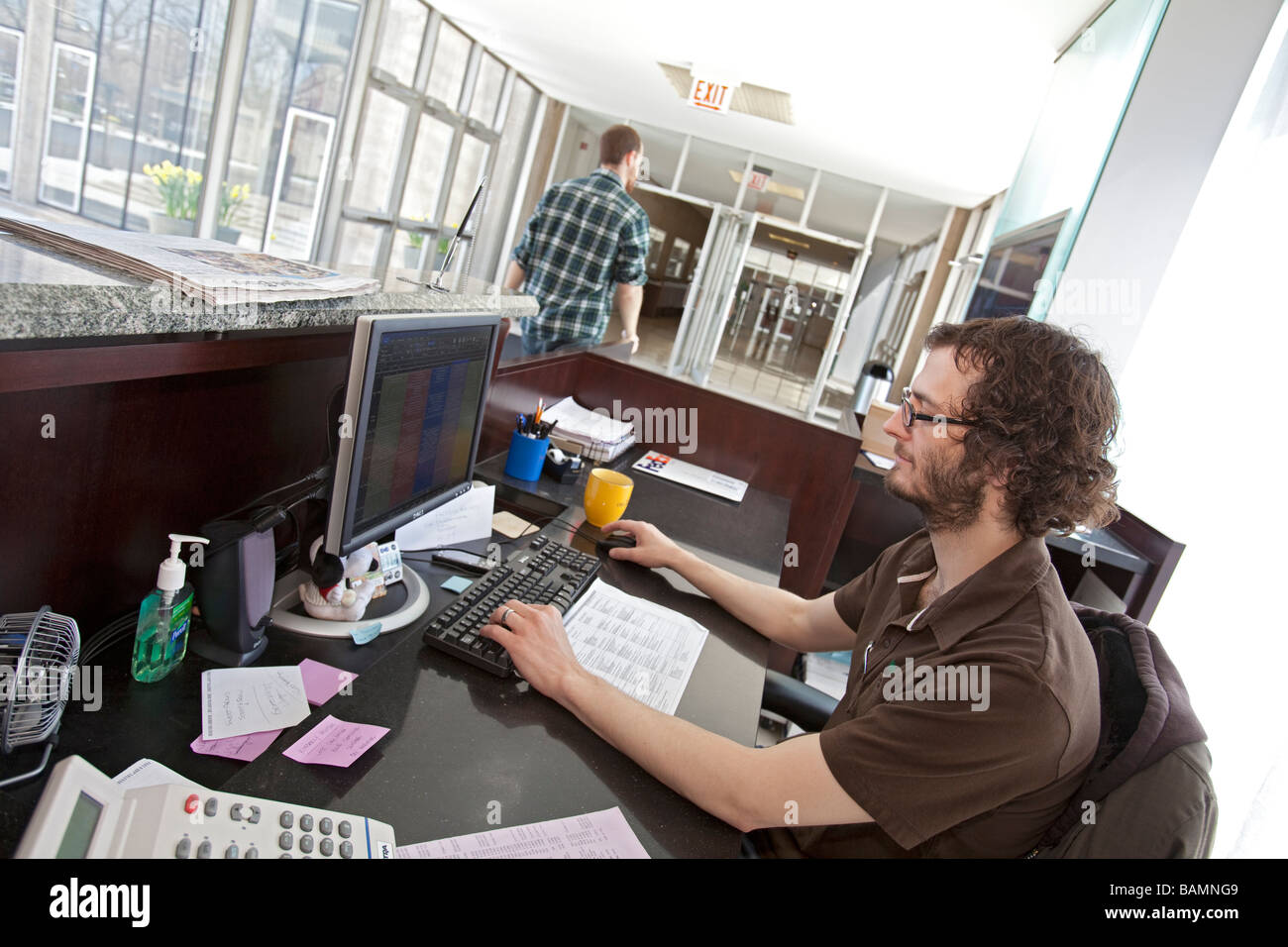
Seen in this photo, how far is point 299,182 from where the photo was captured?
585 cm

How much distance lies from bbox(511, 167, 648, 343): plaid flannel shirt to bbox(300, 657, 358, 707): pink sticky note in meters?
2.19

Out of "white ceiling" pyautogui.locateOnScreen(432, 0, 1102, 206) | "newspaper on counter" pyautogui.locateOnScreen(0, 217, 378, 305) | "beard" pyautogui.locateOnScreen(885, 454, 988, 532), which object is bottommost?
"beard" pyautogui.locateOnScreen(885, 454, 988, 532)

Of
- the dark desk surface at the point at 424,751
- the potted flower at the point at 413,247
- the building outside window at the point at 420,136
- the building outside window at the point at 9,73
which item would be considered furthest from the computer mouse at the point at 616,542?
the potted flower at the point at 413,247

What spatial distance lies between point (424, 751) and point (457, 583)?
48 centimetres

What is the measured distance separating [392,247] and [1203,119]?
669 cm

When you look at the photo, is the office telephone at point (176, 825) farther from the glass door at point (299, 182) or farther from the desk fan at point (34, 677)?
the glass door at point (299, 182)

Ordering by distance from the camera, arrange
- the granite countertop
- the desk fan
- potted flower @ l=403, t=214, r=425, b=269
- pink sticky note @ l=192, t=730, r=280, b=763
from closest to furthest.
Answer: the granite countertop
the desk fan
pink sticky note @ l=192, t=730, r=280, b=763
potted flower @ l=403, t=214, r=425, b=269

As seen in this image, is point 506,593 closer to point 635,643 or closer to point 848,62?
point 635,643

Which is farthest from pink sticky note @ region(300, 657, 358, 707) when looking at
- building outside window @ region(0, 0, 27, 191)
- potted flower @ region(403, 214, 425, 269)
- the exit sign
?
potted flower @ region(403, 214, 425, 269)

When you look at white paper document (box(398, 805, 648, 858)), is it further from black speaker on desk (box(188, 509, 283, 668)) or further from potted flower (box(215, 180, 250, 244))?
potted flower (box(215, 180, 250, 244))

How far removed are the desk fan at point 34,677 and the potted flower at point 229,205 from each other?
5087 millimetres

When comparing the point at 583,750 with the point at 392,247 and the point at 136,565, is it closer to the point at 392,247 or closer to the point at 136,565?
the point at 136,565

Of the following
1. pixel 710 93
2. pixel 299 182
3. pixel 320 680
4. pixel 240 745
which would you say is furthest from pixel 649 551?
pixel 299 182

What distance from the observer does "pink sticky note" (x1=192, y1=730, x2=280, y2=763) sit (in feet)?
2.82
